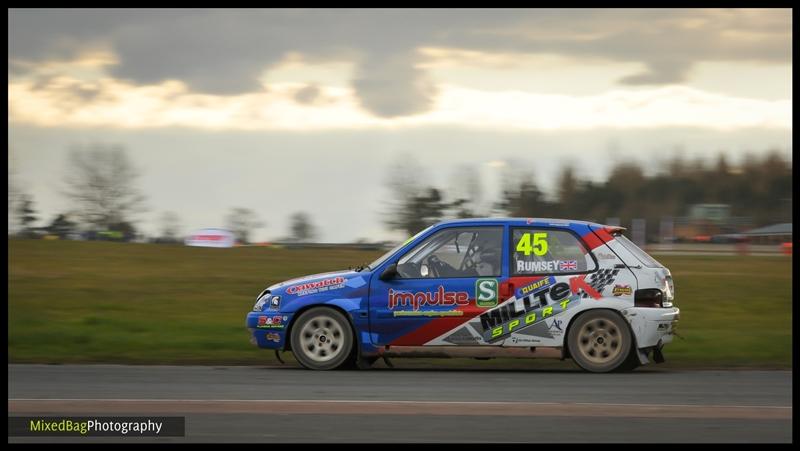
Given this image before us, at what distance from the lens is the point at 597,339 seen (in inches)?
486

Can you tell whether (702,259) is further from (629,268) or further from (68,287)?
(629,268)

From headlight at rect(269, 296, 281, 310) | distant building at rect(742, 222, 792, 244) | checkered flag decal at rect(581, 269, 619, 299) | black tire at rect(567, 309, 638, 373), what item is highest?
distant building at rect(742, 222, 792, 244)

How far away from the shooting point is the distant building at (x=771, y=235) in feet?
187

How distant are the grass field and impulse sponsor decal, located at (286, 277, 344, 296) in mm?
1855

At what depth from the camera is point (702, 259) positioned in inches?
1395

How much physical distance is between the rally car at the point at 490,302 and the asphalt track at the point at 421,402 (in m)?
0.34

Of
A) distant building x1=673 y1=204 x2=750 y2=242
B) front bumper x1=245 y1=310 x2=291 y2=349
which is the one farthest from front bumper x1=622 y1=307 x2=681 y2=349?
distant building x1=673 y1=204 x2=750 y2=242

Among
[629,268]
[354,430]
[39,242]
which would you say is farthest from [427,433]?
[39,242]

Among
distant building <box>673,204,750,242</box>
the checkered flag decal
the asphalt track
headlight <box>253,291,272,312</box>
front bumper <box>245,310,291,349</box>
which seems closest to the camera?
the asphalt track

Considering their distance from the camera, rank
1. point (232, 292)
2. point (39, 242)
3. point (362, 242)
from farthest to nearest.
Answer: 1. point (362, 242)
2. point (39, 242)
3. point (232, 292)

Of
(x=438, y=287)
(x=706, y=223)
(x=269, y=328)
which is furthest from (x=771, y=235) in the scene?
(x=269, y=328)

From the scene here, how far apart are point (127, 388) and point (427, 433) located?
385cm

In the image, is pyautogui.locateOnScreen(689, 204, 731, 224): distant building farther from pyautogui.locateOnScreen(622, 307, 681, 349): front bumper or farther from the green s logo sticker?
the green s logo sticker

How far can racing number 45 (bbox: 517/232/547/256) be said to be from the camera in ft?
41.4
